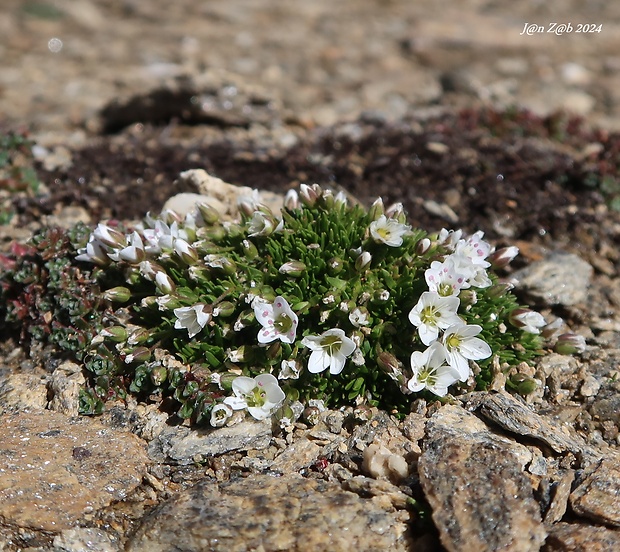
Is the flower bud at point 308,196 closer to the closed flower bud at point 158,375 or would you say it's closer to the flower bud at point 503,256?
the flower bud at point 503,256

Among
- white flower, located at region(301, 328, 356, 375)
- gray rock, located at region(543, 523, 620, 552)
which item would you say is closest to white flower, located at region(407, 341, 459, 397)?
white flower, located at region(301, 328, 356, 375)

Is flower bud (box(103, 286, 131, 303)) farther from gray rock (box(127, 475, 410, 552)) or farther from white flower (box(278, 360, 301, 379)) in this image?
gray rock (box(127, 475, 410, 552))

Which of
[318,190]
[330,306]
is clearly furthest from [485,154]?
[330,306]

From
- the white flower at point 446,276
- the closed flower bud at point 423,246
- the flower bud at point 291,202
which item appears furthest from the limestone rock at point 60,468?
the closed flower bud at point 423,246

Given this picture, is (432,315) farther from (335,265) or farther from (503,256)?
(503,256)

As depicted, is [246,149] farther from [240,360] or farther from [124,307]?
[240,360]

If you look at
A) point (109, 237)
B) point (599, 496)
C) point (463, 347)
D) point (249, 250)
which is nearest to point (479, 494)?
point (599, 496)

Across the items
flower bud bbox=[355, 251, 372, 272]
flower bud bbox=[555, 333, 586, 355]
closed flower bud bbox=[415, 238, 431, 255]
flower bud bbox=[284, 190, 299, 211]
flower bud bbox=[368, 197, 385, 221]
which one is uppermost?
flower bud bbox=[368, 197, 385, 221]
